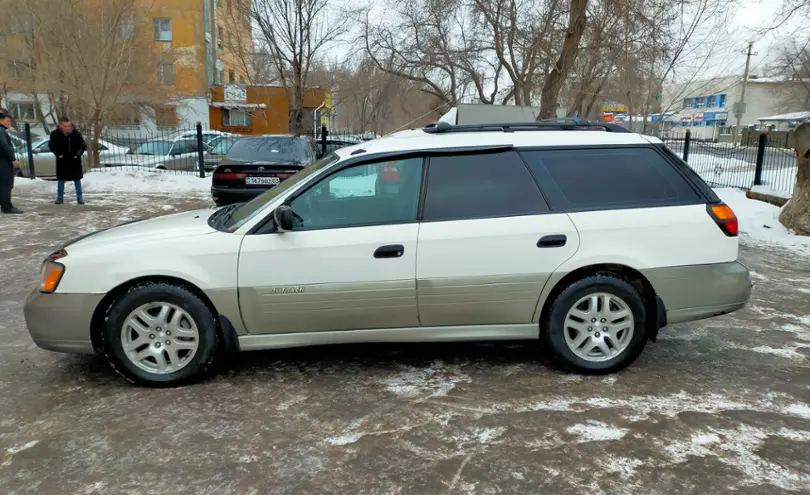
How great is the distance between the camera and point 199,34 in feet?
123

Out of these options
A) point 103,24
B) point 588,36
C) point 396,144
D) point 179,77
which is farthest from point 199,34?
point 396,144

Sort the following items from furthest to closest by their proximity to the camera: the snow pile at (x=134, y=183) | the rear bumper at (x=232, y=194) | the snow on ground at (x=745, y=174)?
1. the snow on ground at (x=745, y=174)
2. the snow pile at (x=134, y=183)
3. the rear bumper at (x=232, y=194)

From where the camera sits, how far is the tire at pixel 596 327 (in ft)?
12.4

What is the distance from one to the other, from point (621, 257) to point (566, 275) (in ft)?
1.23

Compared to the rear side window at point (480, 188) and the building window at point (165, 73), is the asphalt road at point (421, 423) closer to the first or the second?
the rear side window at point (480, 188)

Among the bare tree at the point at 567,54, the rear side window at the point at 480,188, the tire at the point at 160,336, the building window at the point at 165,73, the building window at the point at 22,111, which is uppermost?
the building window at the point at 165,73

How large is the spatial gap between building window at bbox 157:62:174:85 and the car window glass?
25675mm

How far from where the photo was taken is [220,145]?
65.0 ft

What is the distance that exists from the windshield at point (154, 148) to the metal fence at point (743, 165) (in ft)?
51.6

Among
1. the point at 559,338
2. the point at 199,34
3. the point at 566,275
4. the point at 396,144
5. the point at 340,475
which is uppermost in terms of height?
the point at 199,34

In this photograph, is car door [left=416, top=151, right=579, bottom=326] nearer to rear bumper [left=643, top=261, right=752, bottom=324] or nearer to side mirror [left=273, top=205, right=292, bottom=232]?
rear bumper [left=643, top=261, right=752, bottom=324]

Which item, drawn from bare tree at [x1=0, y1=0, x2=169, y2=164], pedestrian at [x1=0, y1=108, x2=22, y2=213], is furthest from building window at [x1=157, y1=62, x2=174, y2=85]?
pedestrian at [x1=0, y1=108, x2=22, y2=213]

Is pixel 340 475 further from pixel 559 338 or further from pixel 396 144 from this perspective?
pixel 396 144

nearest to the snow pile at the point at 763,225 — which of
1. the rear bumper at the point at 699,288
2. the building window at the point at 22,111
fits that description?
the rear bumper at the point at 699,288
